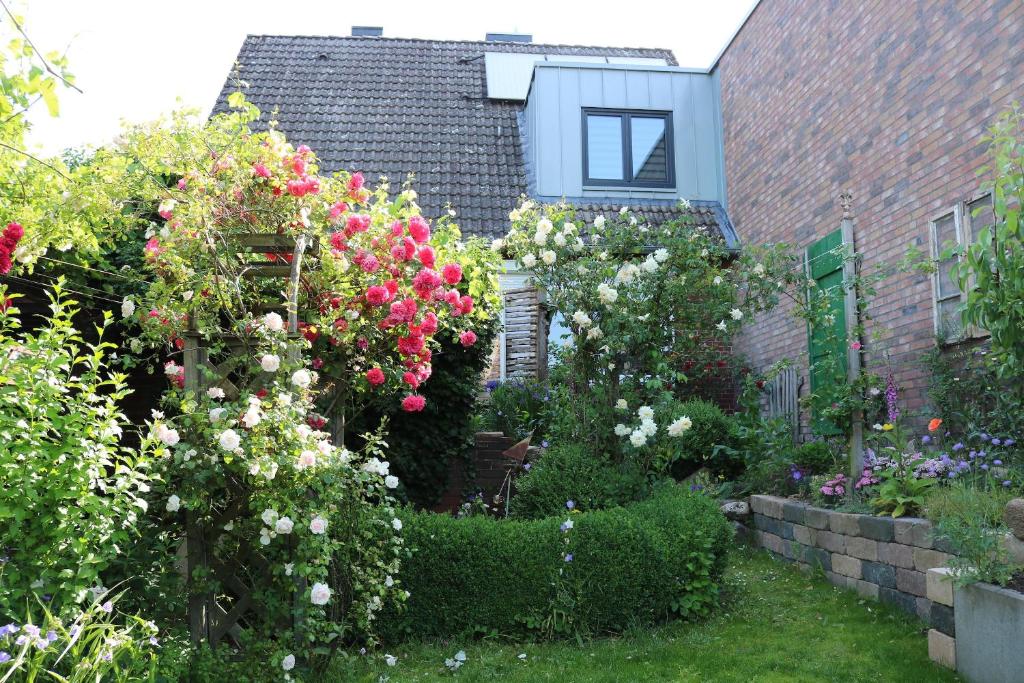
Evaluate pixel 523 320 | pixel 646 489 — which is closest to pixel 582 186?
pixel 523 320

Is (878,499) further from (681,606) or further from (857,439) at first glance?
(681,606)

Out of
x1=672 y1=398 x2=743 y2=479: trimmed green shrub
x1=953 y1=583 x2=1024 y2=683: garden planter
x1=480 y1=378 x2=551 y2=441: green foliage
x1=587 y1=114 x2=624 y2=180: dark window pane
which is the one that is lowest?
x1=953 y1=583 x2=1024 y2=683: garden planter

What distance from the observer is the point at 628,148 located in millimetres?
12156

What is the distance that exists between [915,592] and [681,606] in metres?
1.38

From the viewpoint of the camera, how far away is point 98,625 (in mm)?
3076

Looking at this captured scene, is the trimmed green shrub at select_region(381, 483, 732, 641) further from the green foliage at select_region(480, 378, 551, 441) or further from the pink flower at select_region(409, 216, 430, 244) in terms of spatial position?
the green foliage at select_region(480, 378, 551, 441)

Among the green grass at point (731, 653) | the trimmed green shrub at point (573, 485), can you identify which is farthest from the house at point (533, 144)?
the green grass at point (731, 653)

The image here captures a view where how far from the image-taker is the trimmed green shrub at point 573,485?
20.5ft

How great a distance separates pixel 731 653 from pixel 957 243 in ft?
11.9

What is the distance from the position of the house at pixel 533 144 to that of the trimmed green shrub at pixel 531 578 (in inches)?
220

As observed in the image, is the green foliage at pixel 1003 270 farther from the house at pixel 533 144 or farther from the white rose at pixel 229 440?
the house at pixel 533 144

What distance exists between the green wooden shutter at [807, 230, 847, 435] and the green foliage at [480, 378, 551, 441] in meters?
2.74

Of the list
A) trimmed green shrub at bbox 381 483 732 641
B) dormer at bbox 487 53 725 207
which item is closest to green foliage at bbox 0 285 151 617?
trimmed green shrub at bbox 381 483 732 641

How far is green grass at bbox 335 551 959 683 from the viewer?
435 cm
